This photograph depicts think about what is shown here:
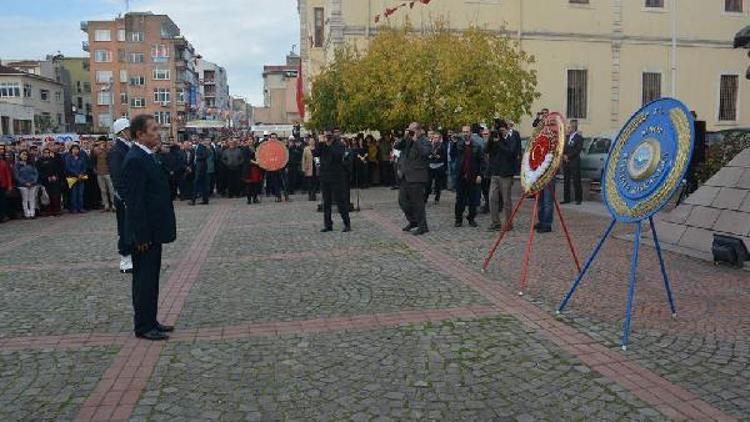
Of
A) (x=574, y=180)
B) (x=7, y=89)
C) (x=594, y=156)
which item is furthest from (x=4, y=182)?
(x=7, y=89)

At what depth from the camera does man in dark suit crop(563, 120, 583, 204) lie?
50.9ft

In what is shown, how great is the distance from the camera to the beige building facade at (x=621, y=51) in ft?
112

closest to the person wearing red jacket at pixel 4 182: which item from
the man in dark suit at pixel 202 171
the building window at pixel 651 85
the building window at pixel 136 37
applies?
the man in dark suit at pixel 202 171

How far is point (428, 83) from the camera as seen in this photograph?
21.1 m

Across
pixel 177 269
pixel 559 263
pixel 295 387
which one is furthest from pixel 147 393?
pixel 559 263

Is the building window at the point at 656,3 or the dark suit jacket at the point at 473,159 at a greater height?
the building window at the point at 656,3

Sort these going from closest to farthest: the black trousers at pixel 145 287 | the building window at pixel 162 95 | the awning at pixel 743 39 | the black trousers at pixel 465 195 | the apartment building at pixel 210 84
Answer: the black trousers at pixel 145 287 → the awning at pixel 743 39 → the black trousers at pixel 465 195 → the building window at pixel 162 95 → the apartment building at pixel 210 84

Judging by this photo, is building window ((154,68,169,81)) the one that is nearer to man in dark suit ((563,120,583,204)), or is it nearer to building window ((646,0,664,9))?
building window ((646,0,664,9))

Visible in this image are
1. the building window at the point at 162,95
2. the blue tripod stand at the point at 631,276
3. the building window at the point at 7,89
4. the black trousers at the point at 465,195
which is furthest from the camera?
the building window at the point at 162,95

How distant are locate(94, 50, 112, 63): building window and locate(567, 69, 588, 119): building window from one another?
243 ft

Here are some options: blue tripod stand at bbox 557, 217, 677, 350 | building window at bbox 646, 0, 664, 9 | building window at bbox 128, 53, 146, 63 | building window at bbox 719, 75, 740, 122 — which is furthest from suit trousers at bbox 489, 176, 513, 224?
building window at bbox 128, 53, 146, 63

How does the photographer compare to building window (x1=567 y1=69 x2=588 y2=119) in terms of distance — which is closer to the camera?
the photographer

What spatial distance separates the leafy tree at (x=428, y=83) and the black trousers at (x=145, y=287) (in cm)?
1565

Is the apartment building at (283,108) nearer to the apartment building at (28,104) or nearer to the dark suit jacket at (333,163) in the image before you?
the apartment building at (28,104)
